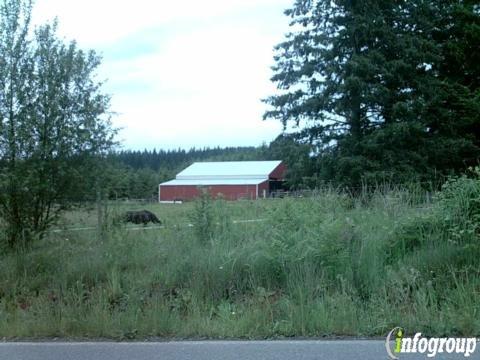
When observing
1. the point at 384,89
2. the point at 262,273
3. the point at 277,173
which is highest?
the point at 384,89

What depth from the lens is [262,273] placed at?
738 centimetres

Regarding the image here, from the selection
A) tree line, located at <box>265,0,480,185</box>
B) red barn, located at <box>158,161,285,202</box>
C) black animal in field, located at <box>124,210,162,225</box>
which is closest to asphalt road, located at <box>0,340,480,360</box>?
black animal in field, located at <box>124,210,162,225</box>

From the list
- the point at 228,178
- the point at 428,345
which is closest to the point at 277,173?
the point at 228,178

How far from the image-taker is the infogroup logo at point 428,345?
16.1ft

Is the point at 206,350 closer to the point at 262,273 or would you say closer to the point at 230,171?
the point at 262,273

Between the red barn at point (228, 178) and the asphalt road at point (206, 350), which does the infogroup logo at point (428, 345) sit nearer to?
the asphalt road at point (206, 350)

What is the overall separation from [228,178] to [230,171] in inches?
155

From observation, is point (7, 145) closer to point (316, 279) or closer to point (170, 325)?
point (170, 325)

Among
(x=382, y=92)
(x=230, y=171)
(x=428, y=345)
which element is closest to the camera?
(x=428, y=345)

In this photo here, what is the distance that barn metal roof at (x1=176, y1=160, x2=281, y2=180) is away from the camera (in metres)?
77.9

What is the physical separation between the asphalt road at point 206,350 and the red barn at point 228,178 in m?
64.0

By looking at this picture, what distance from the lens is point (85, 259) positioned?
324 inches

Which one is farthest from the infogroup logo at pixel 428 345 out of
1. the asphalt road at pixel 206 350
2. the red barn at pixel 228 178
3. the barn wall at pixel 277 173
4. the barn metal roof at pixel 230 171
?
the barn wall at pixel 277 173

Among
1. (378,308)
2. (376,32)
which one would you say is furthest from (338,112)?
(378,308)
